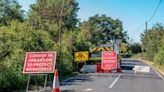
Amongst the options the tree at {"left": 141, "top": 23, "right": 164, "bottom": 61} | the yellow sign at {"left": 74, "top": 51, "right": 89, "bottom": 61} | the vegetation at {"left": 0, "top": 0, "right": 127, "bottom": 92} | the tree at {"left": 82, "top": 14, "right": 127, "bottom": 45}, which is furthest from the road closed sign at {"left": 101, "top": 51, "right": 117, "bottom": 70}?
the tree at {"left": 82, "top": 14, "right": 127, "bottom": 45}

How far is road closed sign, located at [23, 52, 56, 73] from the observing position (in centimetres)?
1420

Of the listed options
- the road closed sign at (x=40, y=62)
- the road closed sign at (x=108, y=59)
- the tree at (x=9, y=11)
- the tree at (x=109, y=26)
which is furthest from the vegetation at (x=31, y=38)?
the tree at (x=109, y=26)

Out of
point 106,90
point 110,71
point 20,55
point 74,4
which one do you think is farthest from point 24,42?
point 74,4

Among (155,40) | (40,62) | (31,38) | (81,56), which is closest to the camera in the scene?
(40,62)

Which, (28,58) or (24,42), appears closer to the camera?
(28,58)

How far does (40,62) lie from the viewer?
47.2 feet

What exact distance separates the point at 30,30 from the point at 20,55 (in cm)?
346

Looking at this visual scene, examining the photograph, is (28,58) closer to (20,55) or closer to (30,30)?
(20,55)

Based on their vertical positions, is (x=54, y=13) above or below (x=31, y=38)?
above

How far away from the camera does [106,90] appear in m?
18.4

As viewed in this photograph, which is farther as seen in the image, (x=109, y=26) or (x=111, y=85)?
(x=109, y=26)

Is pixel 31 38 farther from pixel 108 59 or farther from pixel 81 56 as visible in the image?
pixel 81 56

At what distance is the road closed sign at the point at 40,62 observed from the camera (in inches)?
559

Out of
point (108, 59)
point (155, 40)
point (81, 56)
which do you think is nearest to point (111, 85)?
point (108, 59)
